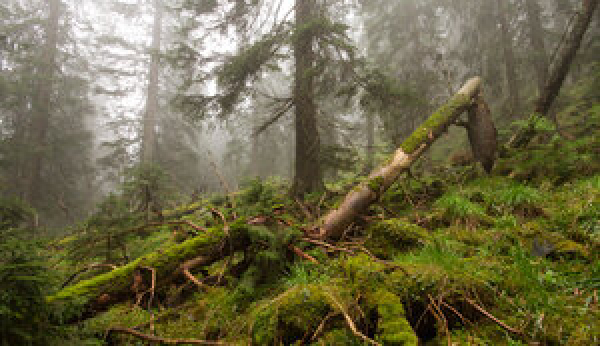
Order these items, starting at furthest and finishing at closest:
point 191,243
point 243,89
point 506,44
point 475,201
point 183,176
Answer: point 183,176
point 506,44
point 243,89
point 475,201
point 191,243

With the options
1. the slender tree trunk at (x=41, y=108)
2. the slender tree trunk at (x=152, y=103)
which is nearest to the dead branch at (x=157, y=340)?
the slender tree trunk at (x=152, y=103)

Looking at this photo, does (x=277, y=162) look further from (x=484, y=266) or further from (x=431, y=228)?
(x=484, y=266)

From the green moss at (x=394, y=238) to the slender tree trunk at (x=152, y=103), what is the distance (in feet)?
44.8

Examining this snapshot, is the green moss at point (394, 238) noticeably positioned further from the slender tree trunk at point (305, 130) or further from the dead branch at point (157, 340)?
the slender tree trunk at point (305, 130)

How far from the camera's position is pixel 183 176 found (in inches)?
706

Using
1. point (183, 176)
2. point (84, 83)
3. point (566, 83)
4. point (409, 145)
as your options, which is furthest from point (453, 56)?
point (84, 83)

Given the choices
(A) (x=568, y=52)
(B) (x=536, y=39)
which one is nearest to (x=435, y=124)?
(A) (x=568, y=52)

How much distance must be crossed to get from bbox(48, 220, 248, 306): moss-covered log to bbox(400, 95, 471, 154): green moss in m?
3.52

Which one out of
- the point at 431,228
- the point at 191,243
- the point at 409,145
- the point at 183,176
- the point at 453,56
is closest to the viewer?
the point at 191,243

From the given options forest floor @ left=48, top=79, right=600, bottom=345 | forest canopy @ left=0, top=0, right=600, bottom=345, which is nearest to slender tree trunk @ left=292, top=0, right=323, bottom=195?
forest canopy @ left=0, top=0, right=600, bottom=345

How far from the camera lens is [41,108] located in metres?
14.3

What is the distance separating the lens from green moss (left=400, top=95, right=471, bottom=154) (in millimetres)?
5082

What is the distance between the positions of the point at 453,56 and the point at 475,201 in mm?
12400

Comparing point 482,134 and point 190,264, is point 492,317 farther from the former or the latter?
point 482,134
